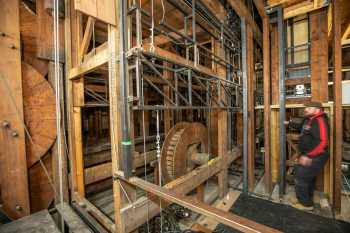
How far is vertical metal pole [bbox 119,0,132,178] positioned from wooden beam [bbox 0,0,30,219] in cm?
157

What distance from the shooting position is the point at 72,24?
2441 mm

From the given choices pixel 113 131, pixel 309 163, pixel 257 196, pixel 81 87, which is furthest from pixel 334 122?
pixel 81 87

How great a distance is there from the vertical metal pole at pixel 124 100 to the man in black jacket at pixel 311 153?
284cm

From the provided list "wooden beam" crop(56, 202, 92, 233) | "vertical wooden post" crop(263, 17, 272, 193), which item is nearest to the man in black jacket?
"vertical wooden post" crop(263, 17, 272, 193)

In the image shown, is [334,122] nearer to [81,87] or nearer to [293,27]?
[293,27]

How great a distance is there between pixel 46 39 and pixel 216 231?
348cm

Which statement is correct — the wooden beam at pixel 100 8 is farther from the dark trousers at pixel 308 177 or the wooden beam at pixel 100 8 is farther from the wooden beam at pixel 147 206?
the dark trousers at pixel 308 177

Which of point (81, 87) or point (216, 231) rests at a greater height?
point (81, 87)

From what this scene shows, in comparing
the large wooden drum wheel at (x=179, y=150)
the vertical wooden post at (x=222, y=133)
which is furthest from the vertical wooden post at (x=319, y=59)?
the large wooden drum wheel at (x=179, y=150)

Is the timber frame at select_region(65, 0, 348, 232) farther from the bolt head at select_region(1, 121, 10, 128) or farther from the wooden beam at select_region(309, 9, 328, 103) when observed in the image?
the bolt head at select_region(1, 121, 10, 128)

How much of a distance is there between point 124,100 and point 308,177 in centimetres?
310

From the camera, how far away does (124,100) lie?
148 cm

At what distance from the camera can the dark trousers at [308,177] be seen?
9.15 feet

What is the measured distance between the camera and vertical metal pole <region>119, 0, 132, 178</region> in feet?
4.72
